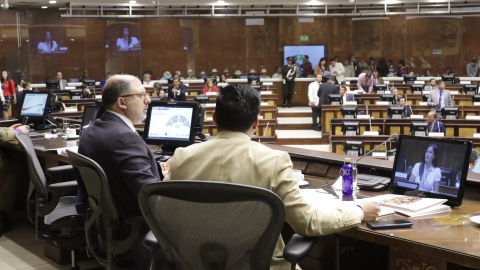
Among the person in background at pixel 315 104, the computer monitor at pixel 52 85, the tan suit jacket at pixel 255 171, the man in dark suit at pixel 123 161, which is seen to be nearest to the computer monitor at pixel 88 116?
the man in dark suit at pixel 123 161

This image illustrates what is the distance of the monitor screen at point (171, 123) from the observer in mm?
3830

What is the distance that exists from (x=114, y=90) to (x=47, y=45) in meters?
15.9

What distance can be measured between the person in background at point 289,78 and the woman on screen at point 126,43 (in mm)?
5276

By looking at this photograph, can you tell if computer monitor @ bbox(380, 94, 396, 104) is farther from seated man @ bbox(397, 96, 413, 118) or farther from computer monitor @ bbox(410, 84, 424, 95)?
computer monitor @ bbox(410, 84, 424, 95)

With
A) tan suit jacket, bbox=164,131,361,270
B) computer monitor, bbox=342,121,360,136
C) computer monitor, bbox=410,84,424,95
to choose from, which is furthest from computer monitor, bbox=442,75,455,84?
tan suit jacket, bbox=164,131,361,270

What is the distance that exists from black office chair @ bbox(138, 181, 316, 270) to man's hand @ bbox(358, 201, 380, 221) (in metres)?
0.45

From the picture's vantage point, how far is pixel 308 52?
18422 mm

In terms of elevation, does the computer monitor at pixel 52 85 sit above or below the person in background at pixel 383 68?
below

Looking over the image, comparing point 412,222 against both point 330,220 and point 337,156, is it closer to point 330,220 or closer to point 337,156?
point 330,220

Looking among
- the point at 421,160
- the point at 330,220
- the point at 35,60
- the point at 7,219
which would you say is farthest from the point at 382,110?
the point at 35,60

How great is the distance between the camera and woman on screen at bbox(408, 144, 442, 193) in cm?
240

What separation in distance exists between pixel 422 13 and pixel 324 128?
8.73 m

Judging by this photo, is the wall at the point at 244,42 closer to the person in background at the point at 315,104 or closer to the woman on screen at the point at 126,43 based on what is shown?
the woman on screen at the point at 126,43

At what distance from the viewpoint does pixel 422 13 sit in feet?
59.0
